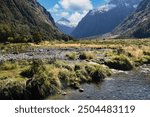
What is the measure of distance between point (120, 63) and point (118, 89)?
16.5 metres

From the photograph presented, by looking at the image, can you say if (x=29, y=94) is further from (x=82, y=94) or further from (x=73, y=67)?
(x=73, y=67)

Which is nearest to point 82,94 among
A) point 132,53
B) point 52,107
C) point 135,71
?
point 52,107

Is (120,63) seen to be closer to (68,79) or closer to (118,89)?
(118,89)

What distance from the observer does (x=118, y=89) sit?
36.4 metres

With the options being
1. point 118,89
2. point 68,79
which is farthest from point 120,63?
point 68,79

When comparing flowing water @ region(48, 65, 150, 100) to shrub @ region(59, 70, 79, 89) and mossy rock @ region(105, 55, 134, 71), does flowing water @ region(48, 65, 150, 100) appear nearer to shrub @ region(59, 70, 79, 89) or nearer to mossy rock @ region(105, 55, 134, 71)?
shrub @ region(59, 70, 79, 89)

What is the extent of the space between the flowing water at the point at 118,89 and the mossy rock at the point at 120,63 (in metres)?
4.77

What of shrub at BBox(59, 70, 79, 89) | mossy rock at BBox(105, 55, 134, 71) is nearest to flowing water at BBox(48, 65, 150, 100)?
shrub at BBox(59, 70, 79, 89)

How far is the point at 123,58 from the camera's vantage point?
5400cm

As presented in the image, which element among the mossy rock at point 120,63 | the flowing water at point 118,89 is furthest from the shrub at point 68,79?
the mossy rock at point 120,63

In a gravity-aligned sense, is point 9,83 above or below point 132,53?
below

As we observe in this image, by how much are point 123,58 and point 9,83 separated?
25828mm

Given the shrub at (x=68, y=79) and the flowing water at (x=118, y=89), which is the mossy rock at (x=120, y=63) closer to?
the flowing water at (x=118, y=89)

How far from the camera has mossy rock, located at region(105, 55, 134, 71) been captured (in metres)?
52.0
